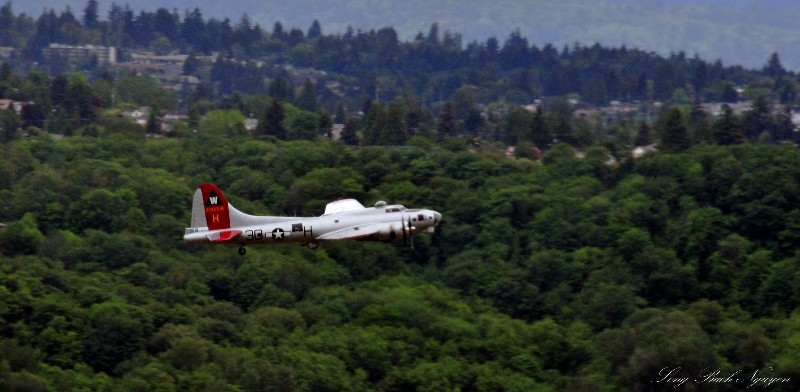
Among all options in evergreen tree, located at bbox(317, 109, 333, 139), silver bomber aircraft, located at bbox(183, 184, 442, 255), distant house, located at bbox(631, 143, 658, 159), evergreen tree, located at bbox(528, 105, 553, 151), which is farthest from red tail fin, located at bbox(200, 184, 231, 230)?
evergreen tree, located at bbox(528, 105, 553, 151)

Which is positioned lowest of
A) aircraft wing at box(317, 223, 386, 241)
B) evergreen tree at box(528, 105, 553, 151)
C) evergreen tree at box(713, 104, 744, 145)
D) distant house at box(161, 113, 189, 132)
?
distant house at box(161, 113, 189, 132)

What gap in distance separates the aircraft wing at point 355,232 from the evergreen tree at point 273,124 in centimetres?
11687

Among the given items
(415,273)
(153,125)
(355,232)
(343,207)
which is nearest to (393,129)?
(153,125)

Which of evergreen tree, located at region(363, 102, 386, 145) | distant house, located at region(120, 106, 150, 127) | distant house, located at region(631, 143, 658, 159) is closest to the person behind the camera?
distant house, located at region(631, 143, 658, 159)

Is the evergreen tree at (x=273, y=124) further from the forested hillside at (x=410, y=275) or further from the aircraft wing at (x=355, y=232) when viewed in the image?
the aircraft wing at (x=355, y=232)

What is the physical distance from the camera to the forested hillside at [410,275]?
284 ft

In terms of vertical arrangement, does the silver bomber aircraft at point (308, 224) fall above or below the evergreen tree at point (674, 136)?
above

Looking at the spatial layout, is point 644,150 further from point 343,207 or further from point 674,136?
point 343,207

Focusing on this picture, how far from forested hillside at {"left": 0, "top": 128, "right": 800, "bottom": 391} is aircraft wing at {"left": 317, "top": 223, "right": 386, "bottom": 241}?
2244 centimetres

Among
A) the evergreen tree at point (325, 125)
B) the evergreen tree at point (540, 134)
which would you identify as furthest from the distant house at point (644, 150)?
the evergreen tree at point (325, 125)

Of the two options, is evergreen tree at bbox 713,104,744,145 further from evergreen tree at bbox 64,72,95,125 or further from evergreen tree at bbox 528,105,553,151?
evergreen tree at bbox 64,72,95,125

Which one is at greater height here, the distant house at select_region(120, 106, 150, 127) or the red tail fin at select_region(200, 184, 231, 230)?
the red tail fin at select_region(200, 184, 231, 230)

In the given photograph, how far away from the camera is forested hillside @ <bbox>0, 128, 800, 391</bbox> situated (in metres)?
86.4

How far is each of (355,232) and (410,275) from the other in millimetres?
54503
